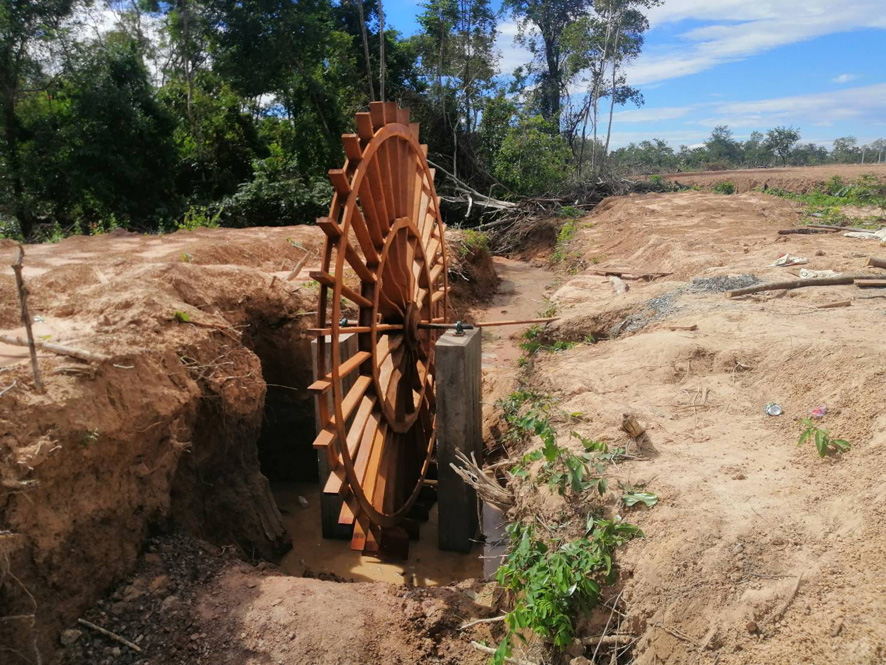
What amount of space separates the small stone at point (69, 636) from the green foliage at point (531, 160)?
17.8 meters

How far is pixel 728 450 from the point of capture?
4.08m

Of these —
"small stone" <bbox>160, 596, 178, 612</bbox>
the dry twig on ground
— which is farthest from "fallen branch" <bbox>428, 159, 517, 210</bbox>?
"small stone" <bbox>160, 596, 178, 612</bbox>

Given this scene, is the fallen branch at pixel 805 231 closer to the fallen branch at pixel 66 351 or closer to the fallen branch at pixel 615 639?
the fallen branch at pixel 615 639

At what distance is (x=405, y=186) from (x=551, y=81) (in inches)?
1053

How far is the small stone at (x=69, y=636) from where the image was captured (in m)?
3.56

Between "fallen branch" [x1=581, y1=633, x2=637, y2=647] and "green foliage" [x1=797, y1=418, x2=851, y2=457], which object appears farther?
"green foliage" [x1=797, y1=418, x2=851, y2=457]

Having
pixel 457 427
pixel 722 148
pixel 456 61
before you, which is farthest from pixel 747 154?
pixel 457 427

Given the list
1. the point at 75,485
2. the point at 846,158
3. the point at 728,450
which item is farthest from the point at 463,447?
the point at 846,158

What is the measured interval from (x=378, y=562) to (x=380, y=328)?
7.67ft

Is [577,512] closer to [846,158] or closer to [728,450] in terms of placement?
[728,450]

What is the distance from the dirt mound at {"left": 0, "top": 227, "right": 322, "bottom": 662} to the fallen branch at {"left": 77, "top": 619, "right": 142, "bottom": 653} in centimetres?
9

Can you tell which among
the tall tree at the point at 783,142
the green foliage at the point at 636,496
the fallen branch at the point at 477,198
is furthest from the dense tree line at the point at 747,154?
the green foliage at the point at 636,496

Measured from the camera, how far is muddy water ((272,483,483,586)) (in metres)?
5.85

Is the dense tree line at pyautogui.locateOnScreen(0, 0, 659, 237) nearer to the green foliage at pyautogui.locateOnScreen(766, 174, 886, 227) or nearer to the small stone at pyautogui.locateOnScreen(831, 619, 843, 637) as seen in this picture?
the green foliage at pyautogui.locateOnScreen(766, 174, 886, 227)
